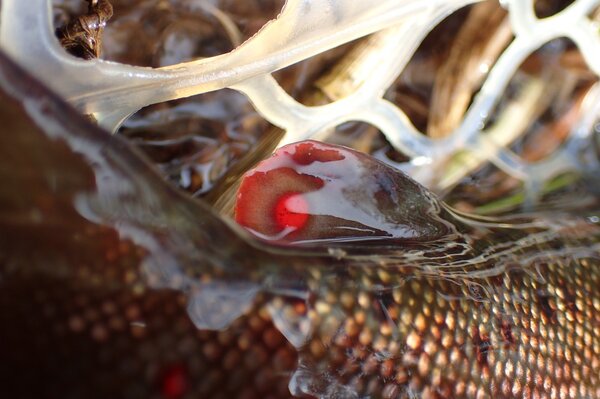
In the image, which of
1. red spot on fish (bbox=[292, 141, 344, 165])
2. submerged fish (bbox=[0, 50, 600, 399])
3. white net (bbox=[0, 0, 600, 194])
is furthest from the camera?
red spot on fish (bbox=[292, 141, 344, 165])

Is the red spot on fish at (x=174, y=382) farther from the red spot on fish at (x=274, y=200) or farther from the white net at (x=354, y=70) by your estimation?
the white net at (x=354, y=70)

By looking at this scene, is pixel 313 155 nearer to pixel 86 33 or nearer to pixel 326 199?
pixel 326 199

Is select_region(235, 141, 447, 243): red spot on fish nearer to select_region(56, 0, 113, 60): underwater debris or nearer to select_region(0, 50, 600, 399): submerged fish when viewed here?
select_region(0, 50, 600, 399): submerged fish

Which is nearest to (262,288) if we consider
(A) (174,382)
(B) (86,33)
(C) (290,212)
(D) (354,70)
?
(A) (174,382)

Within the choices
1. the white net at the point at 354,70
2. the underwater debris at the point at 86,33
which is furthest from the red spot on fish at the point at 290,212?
the underwater debris at the point at 86,33

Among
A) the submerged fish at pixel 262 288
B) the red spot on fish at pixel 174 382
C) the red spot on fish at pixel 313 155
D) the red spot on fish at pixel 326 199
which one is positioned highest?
the red spot on fish at pixel 313 155

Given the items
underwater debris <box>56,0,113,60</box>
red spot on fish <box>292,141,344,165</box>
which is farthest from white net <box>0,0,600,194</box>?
red spot on fish <box>292,141,344,165</box>

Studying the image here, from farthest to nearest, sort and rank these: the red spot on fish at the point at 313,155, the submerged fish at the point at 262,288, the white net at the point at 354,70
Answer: the red spot on fish at the point at 313,155 < the white net at the point at 354,70 < the submerged fish at the point at 262,288

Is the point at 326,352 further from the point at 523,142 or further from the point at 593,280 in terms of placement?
the point at 523,142
